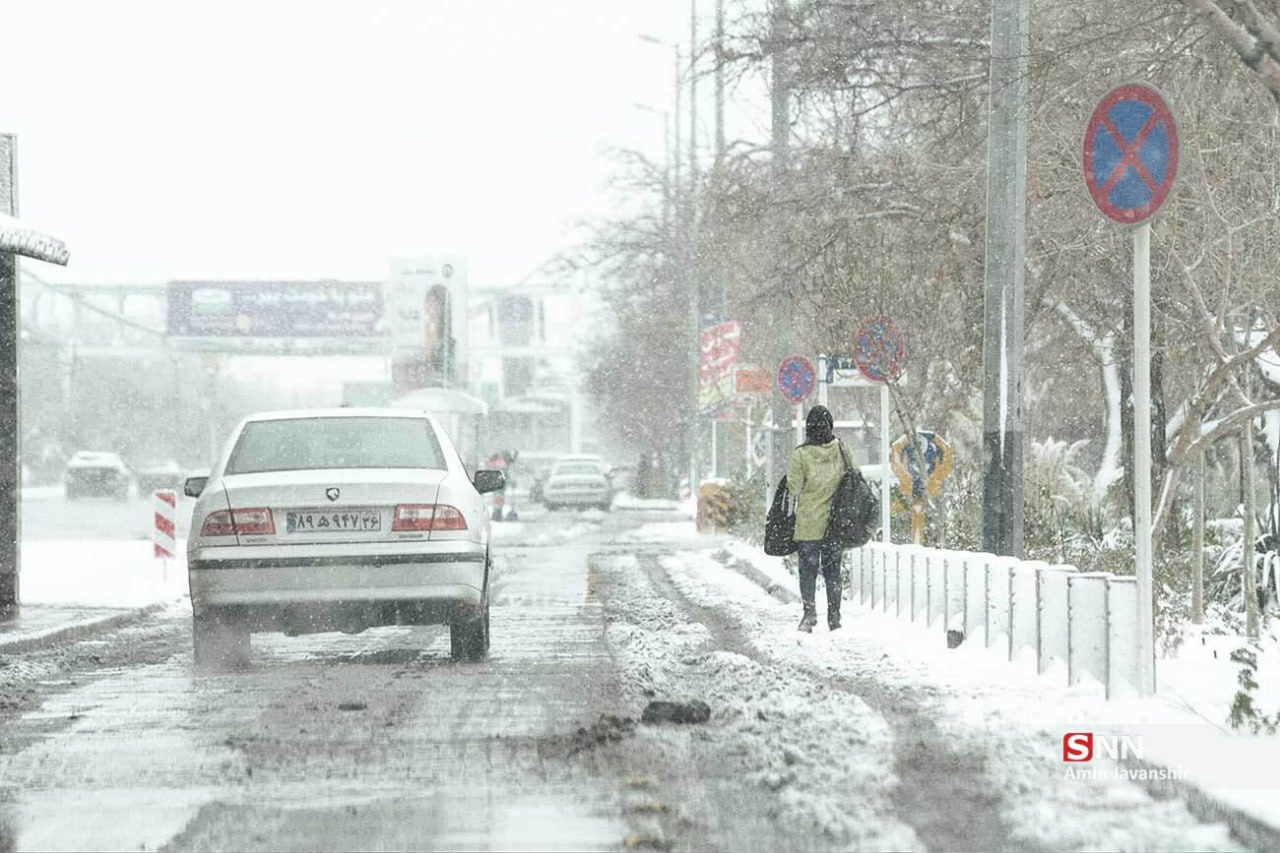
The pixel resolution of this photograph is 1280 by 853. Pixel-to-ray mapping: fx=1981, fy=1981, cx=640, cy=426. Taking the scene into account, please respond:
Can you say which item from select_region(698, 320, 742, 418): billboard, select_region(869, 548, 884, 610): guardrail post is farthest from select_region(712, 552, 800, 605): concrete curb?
select_region(698, 320, 742, 418): billboard

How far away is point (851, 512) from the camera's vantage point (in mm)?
13773

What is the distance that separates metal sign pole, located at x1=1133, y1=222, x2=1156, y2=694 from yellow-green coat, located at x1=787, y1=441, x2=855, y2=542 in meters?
4.54

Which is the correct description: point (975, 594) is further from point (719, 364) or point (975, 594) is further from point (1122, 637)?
point (719, 364)

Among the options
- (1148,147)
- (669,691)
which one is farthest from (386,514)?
(1148,147)

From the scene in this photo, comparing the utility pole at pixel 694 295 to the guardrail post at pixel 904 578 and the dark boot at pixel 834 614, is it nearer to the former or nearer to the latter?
the guardrail post at pixel 904 578

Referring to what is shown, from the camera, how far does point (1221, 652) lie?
12.6m

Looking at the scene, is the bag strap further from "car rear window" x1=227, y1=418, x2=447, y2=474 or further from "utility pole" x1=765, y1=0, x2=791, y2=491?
"utility pole" x1=765, y1=0, x2=791, y2=491

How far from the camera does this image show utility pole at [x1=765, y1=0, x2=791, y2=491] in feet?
55.2

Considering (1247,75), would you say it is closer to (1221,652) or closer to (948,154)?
(1221,652)

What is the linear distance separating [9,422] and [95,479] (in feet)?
168

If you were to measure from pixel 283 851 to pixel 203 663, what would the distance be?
244 inches

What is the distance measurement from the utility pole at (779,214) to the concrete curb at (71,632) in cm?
706

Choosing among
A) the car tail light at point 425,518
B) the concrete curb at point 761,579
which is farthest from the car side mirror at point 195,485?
the concrete curb at point 761,579

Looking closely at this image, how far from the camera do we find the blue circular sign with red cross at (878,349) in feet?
55.6
